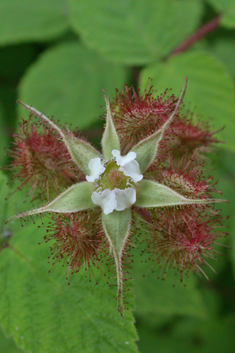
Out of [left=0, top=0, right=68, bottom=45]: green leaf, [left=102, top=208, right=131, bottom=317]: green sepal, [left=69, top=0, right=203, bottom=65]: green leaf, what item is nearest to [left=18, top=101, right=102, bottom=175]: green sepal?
[left=102, top=208, right=131, bottom=317]: green sepal

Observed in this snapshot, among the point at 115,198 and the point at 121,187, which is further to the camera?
the point at 121,187

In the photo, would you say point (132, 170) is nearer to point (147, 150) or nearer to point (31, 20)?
point (147, 150)

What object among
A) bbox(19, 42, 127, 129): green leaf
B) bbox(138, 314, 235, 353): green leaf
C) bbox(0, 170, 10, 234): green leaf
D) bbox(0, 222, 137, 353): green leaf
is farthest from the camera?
bbox(138, 314, 235, 353): green leaf

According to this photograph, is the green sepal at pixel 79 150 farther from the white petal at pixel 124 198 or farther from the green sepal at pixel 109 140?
the white petal at pixel 124 198

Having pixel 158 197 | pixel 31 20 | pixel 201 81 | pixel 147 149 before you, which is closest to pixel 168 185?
pixel 158 197

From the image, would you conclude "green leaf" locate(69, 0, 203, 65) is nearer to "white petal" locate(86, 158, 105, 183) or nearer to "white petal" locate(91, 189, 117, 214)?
"white petal" locate(86, 158, 105, 183)

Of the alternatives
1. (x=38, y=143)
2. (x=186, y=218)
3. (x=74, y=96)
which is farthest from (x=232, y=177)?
(x=38, y=143)
